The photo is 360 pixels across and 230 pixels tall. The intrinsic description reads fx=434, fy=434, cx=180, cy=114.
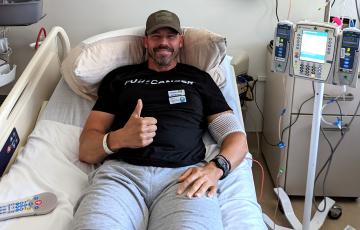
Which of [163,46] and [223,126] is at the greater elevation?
[163,46]

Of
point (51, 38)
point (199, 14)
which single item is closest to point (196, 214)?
point (51, 38)

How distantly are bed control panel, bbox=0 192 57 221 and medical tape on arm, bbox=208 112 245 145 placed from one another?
67 cm

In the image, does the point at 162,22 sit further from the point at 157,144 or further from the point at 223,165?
the point at 223,165

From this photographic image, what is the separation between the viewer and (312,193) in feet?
5.94

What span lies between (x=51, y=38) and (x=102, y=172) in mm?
876

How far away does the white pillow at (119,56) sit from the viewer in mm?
1911

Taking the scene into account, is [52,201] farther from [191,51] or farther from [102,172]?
[191,51]

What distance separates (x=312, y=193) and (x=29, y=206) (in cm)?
112

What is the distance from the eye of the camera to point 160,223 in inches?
53.0

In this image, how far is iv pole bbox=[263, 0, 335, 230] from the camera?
65.8 inches

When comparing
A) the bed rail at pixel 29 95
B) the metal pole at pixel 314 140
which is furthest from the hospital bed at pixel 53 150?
the metal pole at pixel 314 140

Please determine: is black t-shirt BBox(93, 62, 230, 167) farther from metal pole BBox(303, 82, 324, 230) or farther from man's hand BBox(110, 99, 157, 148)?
metal pole BBox(303, 82, 324, 230)

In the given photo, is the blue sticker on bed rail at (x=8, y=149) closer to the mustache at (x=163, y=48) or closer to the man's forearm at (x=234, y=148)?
the mustache at (x=163, y=48)

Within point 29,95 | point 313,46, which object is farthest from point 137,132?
point 313,46
